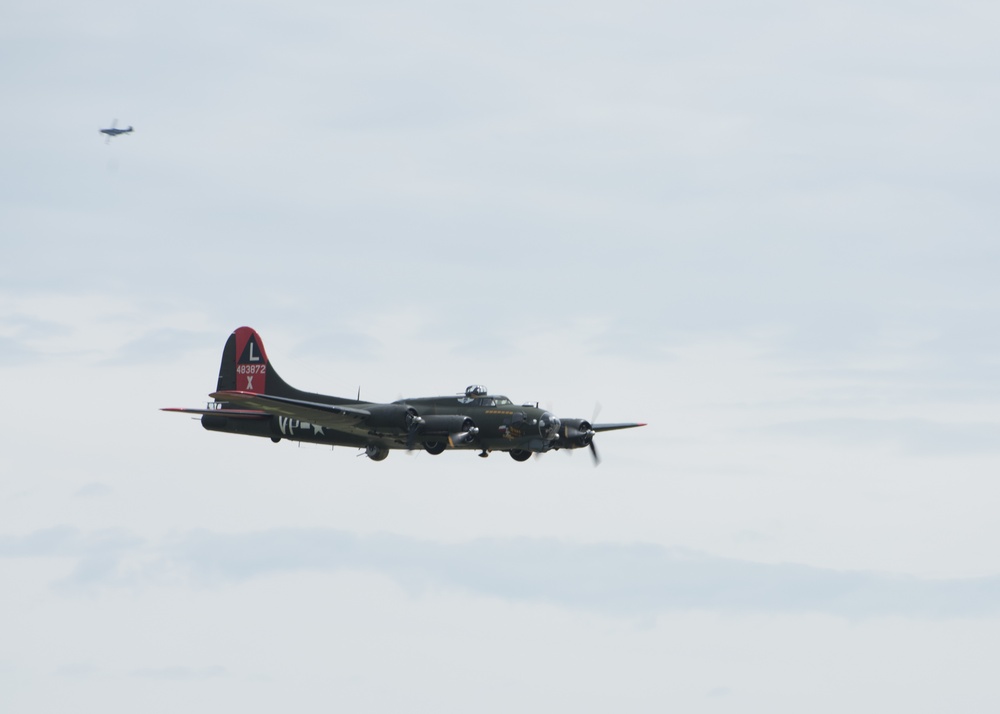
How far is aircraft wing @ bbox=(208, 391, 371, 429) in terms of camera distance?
73.8 m

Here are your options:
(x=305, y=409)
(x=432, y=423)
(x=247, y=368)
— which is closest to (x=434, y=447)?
(x=432, y=423)

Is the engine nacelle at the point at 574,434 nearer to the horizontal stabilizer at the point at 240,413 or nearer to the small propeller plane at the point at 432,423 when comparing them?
the small propeller plane at the point at 432,423

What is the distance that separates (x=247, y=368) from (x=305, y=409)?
43.1 feet

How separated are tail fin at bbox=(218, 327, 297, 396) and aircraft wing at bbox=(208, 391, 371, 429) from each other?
883 centimetres

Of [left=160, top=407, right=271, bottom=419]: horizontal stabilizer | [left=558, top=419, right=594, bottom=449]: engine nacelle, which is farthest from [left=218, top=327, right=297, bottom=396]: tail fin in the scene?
[left=558, top=419, right=594, bottom=449]: engine nacelle

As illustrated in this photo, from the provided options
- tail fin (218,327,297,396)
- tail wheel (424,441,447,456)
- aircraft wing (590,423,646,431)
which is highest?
tail fin (218,327,297,396)

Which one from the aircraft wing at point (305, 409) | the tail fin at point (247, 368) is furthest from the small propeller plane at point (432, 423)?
the tail fin at point (247, 368)

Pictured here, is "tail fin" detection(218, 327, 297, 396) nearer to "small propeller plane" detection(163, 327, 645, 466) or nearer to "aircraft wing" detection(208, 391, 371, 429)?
"small propeller plane" detection(163, 327, 645, 466)

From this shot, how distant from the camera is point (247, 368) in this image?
86375 mm

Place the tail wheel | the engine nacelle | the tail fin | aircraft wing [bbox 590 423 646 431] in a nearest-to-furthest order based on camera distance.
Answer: the tail wheel < the engine nacelle < aircraft wing [bbox 590 423 646 431] < the tail fin

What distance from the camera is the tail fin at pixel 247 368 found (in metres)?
85.6

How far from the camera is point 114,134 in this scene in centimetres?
9819

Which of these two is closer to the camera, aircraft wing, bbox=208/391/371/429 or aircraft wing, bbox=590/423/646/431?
aircraft wing, bbox=208/391/371/429

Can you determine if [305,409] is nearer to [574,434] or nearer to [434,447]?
[434,447]
